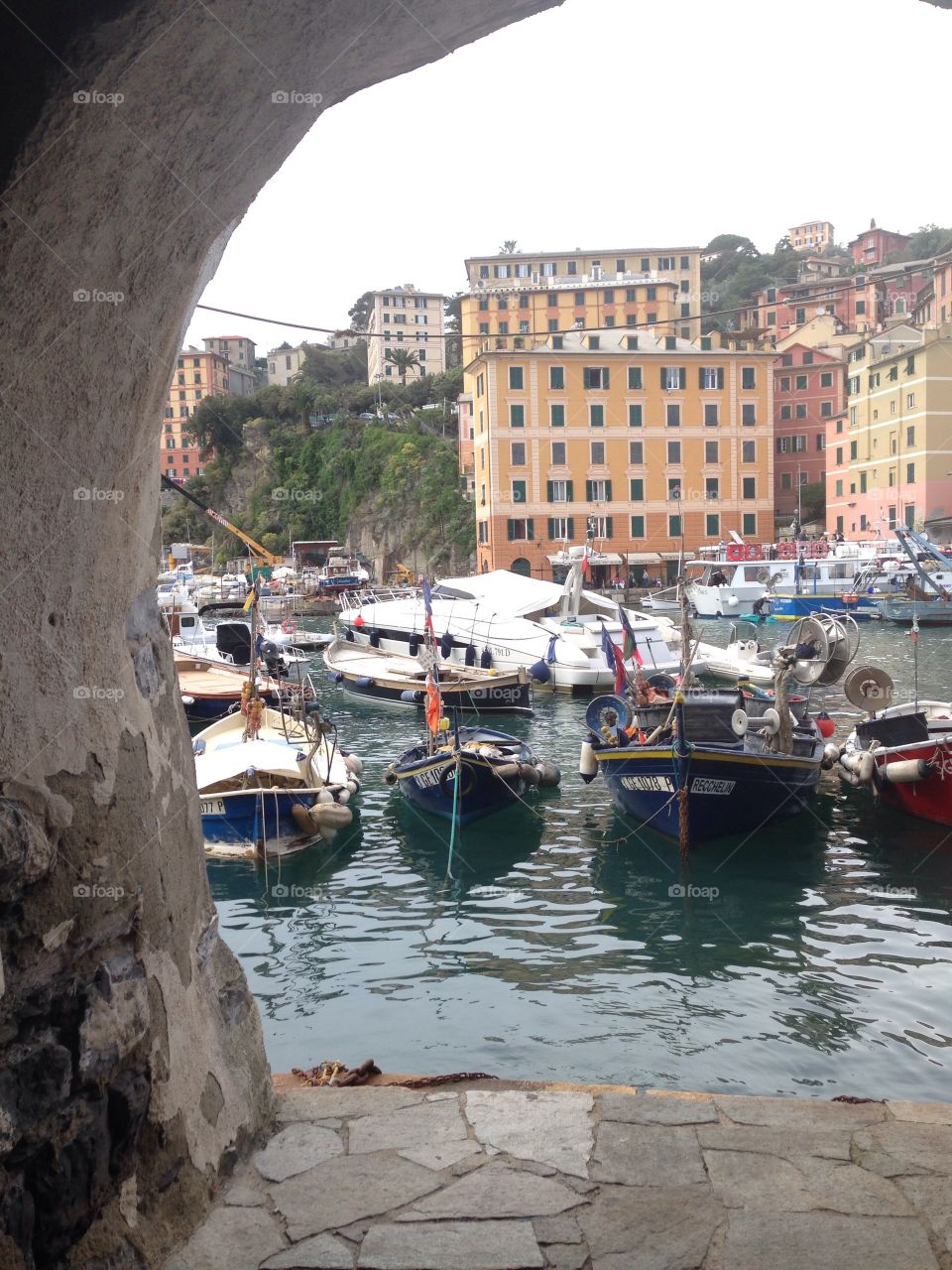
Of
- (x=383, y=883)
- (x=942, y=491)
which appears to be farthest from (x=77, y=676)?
(x=942, y=491)

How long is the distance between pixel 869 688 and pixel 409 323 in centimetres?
8333

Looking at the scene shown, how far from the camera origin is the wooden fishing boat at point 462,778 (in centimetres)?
1581

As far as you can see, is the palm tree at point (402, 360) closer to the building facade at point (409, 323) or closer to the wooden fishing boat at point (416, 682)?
the building facade at point (409, 323)

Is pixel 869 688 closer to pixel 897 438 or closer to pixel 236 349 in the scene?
pixel 897 438

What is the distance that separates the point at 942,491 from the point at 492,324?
3378 cm

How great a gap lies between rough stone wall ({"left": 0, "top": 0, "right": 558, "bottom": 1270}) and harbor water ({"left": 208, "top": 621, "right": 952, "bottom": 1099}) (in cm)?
509

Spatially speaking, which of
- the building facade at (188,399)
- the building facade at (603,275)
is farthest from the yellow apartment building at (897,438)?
the building facade at (188,399)

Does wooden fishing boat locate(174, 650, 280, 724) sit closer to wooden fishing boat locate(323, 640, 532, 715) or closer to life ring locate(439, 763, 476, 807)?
wooden fishing boat locate(323, 640, 532, 715)

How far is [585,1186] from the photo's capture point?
4.14 m

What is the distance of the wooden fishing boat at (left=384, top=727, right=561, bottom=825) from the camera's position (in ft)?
51.9

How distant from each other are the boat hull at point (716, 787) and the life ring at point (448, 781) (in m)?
1.99

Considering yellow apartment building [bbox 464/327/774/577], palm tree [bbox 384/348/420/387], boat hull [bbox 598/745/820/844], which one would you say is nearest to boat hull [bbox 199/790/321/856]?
boat hull [bbox 598/745/820/844]

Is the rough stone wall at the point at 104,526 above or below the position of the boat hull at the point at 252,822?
above

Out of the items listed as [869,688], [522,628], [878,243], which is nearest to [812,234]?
[878,243]
